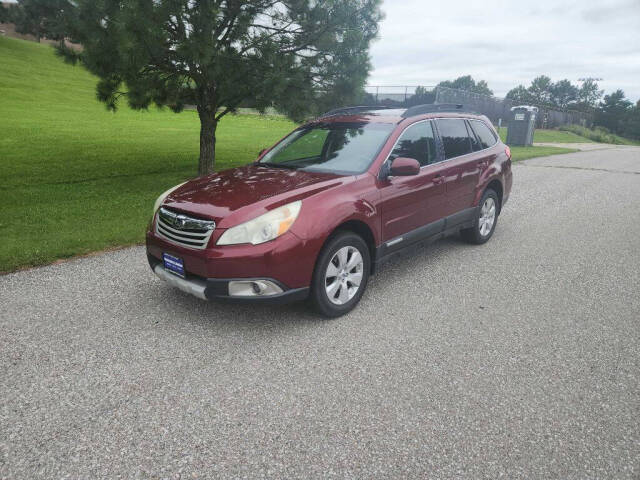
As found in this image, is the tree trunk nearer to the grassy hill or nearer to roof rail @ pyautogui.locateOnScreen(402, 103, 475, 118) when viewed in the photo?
the grassy hill

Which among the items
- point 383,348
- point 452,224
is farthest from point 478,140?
point 383,348

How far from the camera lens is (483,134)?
6016mm

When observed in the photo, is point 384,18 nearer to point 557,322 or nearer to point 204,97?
point 204,97

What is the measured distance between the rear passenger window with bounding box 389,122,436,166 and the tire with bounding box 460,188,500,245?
132 centimetres

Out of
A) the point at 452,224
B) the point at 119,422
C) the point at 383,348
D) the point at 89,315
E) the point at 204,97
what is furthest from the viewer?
the point at 204,97

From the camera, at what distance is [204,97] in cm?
1077

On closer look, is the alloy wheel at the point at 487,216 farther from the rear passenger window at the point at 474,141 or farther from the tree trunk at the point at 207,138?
the tree trunk at the point at 207,138

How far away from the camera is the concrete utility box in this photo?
2369cm

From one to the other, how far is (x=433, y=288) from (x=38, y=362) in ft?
11.3

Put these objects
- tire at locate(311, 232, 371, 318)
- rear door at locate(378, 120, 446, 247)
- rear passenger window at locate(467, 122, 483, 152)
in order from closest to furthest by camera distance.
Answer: tire at locate(311, 232, 371, 318), rear door at locate(378, 120, 446, 247), rear passenger window at locate(467, 122, 483, 152)

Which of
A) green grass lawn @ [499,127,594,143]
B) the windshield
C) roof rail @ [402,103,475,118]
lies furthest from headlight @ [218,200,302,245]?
green grass lawn @ [499,127,594,143]

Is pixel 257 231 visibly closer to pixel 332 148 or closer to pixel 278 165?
pixel 278 165

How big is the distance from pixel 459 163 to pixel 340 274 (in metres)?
2.33

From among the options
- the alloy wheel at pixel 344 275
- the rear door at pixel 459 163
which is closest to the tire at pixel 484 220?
the rear door at pixel 459 163
